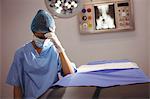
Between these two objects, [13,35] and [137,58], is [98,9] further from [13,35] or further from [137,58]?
[13,35]

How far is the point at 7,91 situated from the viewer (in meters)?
2.71

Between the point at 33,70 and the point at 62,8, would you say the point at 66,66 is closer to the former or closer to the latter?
the point at 33,70

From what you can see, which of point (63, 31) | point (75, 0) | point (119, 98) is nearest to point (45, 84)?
point (75, 0)

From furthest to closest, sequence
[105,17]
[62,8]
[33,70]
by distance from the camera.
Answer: [105,17]
[62,8]
[33,70]

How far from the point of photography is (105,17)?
2.50 meters

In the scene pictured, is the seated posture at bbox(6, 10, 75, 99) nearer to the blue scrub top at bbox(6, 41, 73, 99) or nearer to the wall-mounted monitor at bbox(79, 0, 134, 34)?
the blue scrub top at bbox(6, 41, 73, 99)

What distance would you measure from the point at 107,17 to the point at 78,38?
1.27 feet

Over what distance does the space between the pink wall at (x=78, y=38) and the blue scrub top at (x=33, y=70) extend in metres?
1.06

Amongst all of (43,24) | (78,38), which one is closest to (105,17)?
(78,38)

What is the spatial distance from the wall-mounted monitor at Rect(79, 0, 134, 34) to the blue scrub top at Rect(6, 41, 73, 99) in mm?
1054

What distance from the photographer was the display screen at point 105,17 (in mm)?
2500

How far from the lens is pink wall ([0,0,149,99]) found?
248 cm

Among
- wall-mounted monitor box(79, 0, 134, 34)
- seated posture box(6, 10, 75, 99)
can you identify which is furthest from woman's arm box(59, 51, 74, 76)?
wall-mounted monitor box(79, 0, 134, 34)

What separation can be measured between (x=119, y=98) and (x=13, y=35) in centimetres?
213
